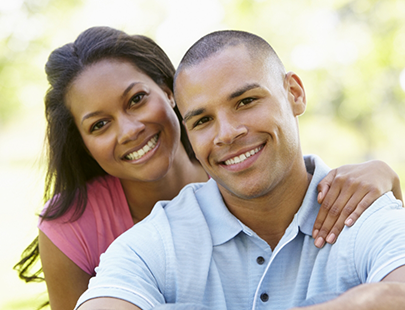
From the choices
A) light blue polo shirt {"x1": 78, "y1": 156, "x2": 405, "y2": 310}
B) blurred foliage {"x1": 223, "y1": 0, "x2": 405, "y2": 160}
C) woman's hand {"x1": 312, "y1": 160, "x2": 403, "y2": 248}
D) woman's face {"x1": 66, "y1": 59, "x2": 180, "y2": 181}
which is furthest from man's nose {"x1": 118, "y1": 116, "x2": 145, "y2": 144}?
blurred foliage {"x1": 223, "y1": 0, "x2": 405, "y2": 160}

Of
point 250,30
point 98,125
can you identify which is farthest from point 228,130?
point 250,30

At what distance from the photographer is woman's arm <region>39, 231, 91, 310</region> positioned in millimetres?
2744

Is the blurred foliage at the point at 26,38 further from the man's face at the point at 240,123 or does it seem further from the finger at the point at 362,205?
the finger at the point at 362,205

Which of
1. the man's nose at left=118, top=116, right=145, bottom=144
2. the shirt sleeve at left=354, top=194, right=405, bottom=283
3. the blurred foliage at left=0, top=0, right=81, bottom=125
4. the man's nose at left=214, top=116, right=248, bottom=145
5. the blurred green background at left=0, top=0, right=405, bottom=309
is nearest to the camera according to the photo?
the shirt sleeve at left=354, top=194, right=405, bottom=283

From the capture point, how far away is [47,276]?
2785 mm

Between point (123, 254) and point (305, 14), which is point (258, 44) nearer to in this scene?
point (123, 254)

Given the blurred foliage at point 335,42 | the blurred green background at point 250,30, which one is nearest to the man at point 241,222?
the blurred green background at point 250,30

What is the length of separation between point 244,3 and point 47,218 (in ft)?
39.2

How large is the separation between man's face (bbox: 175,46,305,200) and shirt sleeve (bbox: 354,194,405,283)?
454 mm

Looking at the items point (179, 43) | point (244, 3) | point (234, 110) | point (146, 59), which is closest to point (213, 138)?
point (234, 110)

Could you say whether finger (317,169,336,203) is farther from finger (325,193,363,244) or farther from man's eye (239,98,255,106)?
man's eye (239,98,255,106)

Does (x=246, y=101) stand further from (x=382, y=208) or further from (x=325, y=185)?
(x=382, y=208)

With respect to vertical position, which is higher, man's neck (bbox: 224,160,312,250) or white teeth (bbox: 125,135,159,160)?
→ white teeth (bbox: 125,135,159,160)

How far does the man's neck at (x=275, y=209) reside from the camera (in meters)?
2.17
